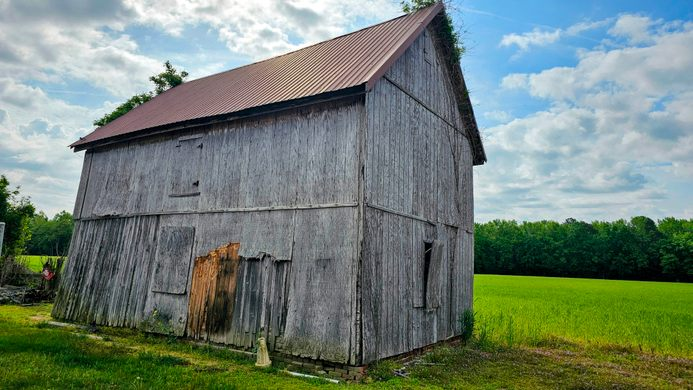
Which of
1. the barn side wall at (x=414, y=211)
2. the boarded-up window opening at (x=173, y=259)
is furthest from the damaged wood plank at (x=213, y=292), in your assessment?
the barn side wall at (x=414, y=211)

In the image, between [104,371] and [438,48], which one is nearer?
[104,371]

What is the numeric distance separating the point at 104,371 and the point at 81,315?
745 cm

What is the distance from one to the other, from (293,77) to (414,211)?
17.2 feet

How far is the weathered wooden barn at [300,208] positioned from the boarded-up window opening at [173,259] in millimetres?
45

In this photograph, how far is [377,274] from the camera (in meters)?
9.78

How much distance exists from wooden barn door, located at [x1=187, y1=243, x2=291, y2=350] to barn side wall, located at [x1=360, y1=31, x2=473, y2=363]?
7.58 feet

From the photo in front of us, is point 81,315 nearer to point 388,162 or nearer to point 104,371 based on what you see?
point 104,371

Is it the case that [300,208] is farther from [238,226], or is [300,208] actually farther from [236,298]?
[236,298]

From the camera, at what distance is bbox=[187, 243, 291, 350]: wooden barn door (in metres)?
10.3

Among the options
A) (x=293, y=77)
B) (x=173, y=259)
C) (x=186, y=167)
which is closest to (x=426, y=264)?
(x=293, y=77)

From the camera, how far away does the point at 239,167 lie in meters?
12.0

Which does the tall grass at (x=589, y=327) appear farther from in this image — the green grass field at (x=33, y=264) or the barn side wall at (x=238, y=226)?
the green grass field at (x=33, y=264)

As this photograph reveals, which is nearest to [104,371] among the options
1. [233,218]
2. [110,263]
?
[233,218]

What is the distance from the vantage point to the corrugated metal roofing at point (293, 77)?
431 inches
